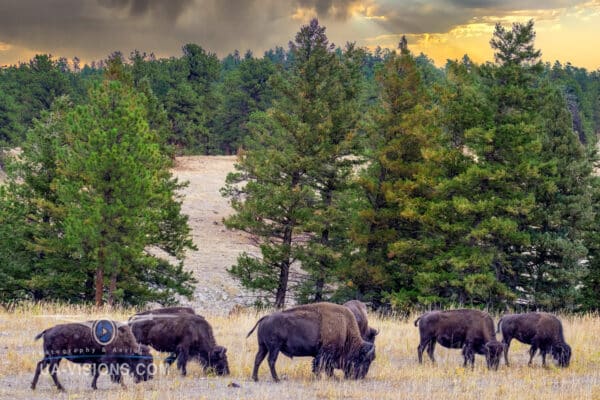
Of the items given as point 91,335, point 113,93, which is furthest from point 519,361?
point 113,93

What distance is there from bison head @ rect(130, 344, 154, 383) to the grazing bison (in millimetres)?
2046

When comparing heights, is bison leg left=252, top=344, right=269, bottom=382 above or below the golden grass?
above

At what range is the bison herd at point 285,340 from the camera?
1212 cm

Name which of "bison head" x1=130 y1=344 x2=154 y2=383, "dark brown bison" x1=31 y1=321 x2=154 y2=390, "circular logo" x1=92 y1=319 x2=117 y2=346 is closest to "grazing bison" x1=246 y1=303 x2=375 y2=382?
"bison head" x1=130 y1=344 x2=154 y2=383

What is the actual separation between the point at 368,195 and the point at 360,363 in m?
16.3

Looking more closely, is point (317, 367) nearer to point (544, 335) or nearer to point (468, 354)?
point (468, 354)

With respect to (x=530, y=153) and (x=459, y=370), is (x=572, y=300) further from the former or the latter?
(x=459, y=370)

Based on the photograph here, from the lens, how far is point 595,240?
3064cm

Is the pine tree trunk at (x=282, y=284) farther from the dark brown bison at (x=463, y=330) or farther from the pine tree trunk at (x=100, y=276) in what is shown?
the dark brown bison at (x=463, y=330)

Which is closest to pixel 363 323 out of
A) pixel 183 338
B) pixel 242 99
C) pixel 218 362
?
pixel 218 362

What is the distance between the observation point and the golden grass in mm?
11914

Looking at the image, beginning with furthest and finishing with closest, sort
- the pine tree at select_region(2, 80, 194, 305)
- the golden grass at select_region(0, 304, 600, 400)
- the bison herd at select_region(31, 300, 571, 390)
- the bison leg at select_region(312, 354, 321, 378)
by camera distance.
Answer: the pine tree at select_region(2, 80, 194, 305), the bison leg at select_region(312, 354, 321, 378), the bison herd at select_region(31, 300, 571, 390), the golden grass at select_region(0, 304, 600, 400)

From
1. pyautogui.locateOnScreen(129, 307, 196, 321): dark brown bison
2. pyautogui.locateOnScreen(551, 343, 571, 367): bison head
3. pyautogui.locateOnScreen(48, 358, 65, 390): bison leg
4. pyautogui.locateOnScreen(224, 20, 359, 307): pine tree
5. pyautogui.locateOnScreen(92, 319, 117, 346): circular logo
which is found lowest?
pyautogui.locateOnScreen(551, 343, 571, 367): bison head

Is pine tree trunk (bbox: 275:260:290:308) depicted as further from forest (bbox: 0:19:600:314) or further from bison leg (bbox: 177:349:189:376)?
bison leg (bbox: 177:349:189:376)
